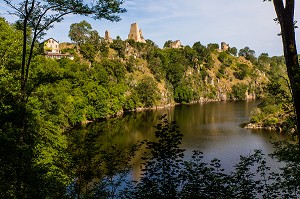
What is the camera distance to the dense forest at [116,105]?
9727 millimetres

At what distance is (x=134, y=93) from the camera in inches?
3548

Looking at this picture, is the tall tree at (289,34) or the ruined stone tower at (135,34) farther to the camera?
the ruined stone tower at (135,34)

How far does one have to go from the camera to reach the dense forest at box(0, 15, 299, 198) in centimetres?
973

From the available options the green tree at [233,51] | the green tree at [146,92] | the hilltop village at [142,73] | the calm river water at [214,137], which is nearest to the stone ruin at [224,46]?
the hilltop village at [142,73]

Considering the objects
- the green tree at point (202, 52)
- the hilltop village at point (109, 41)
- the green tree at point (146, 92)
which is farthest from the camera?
the green tree at point (202, 52)

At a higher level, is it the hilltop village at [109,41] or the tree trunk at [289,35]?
the hilltop village at [109,41]

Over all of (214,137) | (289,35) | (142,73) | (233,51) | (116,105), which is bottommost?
(214,137)

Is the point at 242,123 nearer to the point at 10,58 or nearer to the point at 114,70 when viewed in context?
the point at 114,70

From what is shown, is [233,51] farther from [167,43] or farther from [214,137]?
[214,137]

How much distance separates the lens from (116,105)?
7494cm

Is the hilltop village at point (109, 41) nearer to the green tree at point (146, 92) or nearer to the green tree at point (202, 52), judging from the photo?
the green tree at point (202, 52)

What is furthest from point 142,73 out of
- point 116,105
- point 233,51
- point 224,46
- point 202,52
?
point 224,46

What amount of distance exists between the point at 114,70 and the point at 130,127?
109 feet

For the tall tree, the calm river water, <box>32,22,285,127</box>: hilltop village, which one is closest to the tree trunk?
the tall tree
